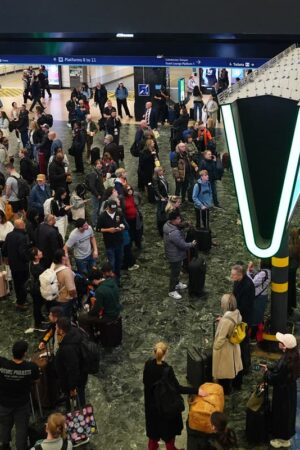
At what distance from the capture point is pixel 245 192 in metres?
5.81

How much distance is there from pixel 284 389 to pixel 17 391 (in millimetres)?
2577

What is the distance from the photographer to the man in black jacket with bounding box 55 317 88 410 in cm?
638

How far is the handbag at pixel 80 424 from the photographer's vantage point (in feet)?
21.6

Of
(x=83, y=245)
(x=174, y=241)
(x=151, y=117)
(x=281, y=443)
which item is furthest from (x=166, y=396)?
(x=151, y=117)

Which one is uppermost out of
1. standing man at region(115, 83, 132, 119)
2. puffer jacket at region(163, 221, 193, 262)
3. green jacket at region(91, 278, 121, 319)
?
standing man at region(115, 83, 132, 119)

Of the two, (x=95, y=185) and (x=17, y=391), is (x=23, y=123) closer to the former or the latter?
(x=95, y=185)

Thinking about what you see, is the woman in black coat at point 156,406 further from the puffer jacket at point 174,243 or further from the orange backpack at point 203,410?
the puffer jacket at point 174,243

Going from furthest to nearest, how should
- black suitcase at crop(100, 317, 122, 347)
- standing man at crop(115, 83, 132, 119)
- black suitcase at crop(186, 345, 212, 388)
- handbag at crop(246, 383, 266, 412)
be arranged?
standing man at crop(115, 83, 132, 119)
black suitcase at crop(100, 317, 122, 347)
black suitcase at crop(186, 345, 212, 388)
handbag at crop(246, 383, 266, 412)

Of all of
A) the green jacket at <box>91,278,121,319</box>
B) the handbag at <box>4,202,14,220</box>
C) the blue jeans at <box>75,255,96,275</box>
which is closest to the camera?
the green jacket at <box>91,278,121,319</box>

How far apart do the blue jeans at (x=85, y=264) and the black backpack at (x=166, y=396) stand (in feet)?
11.7

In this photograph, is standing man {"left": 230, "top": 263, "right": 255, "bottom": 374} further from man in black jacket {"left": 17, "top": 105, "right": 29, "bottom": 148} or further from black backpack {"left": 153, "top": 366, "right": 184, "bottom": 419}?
man in black jacket {"left": 17, "top": 105, "right": 29, "bottom": 148}

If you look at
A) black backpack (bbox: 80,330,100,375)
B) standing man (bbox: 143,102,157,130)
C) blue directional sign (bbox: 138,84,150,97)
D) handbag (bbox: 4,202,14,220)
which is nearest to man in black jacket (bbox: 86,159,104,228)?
handbag (bbox: 4,202,14,220)

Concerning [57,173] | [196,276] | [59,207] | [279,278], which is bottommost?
[196,276]

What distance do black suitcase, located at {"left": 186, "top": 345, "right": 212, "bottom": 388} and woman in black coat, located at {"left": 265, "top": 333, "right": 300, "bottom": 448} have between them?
40.3 inches
